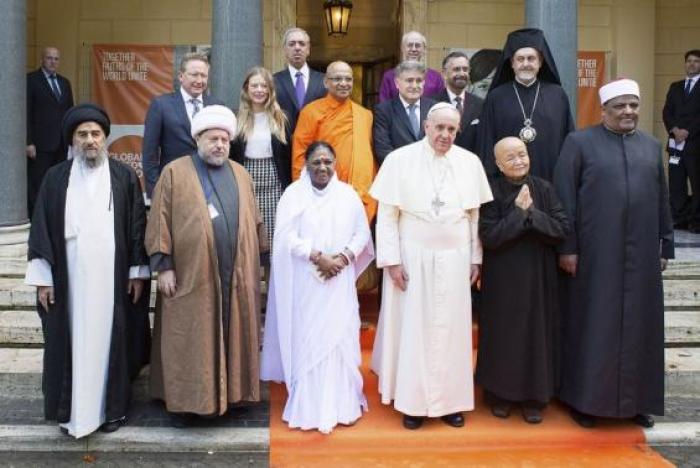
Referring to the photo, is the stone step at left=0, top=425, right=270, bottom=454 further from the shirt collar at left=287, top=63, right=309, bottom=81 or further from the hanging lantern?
the hanging lantern

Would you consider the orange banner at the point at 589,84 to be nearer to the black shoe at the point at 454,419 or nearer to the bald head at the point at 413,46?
the bald head at the point at 413,46

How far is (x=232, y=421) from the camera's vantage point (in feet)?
14.8

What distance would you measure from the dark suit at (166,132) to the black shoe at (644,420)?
3.41 meters

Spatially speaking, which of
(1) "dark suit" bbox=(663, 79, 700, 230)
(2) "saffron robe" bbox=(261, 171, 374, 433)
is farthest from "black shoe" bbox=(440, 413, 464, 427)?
(1) "dark suit" bbox=(663, 79, 700, 230)

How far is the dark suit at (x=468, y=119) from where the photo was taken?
5.43 meters

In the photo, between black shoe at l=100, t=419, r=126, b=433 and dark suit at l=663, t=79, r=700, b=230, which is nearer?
black shoe at l=100, t=419, r=126, b=433

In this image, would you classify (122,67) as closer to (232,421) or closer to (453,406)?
(232,421)

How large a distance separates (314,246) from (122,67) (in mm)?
6289

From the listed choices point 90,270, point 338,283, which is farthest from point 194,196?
point 338,283

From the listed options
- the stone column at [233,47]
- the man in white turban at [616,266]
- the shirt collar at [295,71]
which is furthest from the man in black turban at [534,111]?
the stone column at [233,47]

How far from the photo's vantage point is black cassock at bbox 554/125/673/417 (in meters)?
4.36

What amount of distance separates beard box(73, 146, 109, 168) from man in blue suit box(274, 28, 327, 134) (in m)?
1.54

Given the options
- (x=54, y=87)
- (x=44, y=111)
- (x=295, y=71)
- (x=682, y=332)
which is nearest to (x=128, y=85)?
(x=54, y=87)

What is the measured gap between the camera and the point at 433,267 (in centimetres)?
435
